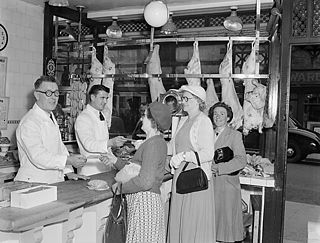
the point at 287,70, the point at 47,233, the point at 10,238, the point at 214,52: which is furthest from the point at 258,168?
the point at 214,52

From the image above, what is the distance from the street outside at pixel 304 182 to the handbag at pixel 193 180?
250 inches

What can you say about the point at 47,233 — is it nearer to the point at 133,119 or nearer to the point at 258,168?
the point at 258,168

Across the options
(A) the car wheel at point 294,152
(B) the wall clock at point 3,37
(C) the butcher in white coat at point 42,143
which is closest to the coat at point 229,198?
(C) the butcher in white coat at point 42,143

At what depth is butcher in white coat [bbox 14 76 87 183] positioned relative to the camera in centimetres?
330

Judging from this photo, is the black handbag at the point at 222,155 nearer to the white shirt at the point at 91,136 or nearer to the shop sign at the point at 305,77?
the white shirt at the point at 91,136

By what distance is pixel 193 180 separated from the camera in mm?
3570

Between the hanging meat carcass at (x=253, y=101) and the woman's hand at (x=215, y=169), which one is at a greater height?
the hanging meat carcass at (x=253, y=101)

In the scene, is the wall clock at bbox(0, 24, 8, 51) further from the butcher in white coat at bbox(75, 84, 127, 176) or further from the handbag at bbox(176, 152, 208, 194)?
the handbag at bbox(176, 152, 208, 194)

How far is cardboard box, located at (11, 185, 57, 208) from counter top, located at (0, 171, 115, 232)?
0.04 meters

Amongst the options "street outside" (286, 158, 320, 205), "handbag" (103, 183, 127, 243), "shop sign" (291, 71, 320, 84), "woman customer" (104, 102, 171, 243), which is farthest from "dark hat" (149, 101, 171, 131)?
"shop sign" (291, 71, 320, 84)

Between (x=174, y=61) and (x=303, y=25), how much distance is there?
419cm

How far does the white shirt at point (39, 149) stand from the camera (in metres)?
3.30

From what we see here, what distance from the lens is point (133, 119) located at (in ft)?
26.5

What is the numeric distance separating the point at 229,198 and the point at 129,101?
4.40 m
